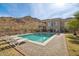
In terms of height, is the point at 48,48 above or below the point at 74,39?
below

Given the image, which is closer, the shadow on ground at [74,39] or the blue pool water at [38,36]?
the shadow on ground at [74,39]

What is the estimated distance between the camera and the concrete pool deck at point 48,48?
4.50m

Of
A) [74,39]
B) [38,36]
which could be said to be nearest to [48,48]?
[38,36]

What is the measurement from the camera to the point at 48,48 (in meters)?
4.55

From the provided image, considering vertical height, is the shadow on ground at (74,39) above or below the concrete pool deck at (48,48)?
above

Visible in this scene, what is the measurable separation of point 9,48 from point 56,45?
104 cm

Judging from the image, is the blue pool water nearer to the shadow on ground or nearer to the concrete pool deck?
the concrete pool deck

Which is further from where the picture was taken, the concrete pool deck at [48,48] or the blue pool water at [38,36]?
the blue pool water at [38,36]

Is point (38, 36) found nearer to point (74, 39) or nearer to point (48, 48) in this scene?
point (48, 48)

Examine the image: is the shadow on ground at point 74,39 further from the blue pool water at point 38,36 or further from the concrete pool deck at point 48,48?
the blue pool water at point 38,36

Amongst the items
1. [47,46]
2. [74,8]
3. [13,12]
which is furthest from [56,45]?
[13,12]

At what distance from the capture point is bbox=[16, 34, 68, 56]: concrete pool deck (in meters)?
4.50

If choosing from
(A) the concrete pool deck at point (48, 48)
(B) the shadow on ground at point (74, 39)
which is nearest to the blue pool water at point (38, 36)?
(A) the concrete pool deck at point (48, 48)

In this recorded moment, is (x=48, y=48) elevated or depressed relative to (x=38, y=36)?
depressed
